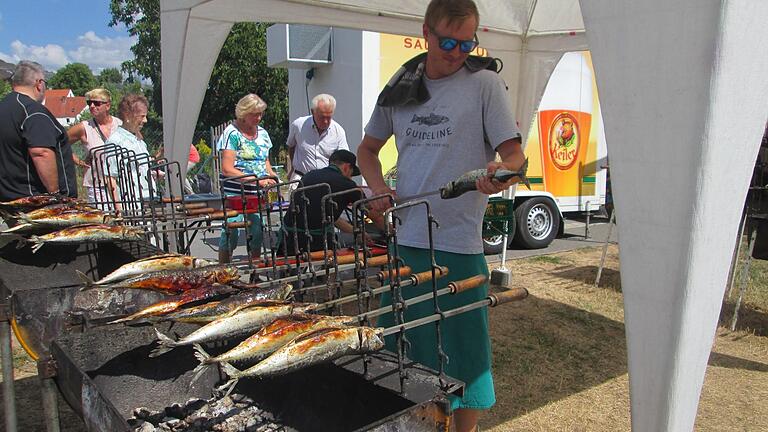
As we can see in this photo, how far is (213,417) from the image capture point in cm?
218

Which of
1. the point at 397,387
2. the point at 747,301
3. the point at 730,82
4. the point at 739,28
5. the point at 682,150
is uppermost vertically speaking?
the point at 739,28

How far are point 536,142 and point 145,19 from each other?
92.4ft

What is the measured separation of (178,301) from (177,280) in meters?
0.29

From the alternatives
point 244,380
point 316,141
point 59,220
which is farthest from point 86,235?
point 316,141

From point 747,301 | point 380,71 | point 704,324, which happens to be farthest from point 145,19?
point 704,324

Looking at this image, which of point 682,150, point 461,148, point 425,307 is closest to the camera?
point 682,150

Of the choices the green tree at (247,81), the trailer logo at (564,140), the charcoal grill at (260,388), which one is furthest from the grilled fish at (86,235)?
the green tree at (247,81)

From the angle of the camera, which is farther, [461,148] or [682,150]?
[461,148]

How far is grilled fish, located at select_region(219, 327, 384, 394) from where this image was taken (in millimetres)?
1369

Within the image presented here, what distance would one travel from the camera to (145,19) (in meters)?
29.9

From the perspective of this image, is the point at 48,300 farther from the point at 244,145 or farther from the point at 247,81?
the point at 247,81

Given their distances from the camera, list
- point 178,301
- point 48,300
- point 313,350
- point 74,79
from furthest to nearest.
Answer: point 74,79 → point 48,300 → point 178,301 → point 313,350

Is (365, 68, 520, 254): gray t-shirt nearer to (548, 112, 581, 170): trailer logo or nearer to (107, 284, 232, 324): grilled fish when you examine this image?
(107, 284, 232, 324): grilled fish

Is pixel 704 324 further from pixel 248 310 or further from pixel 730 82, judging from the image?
pixel 248 310
